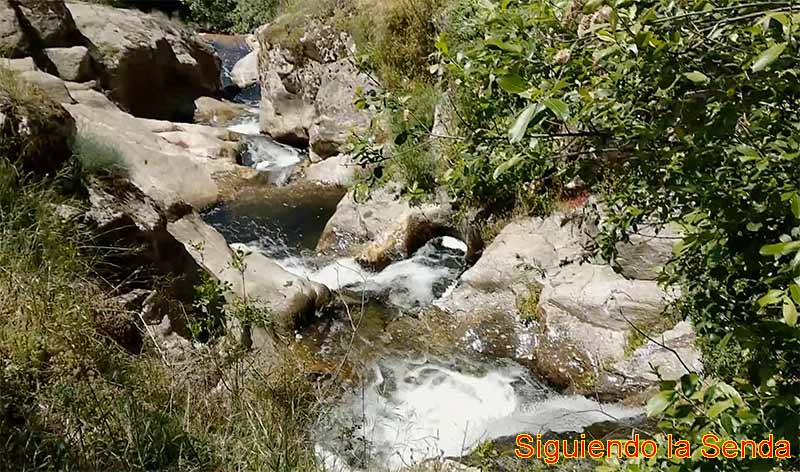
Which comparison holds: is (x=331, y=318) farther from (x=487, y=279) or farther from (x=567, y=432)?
(x=567, y=432)

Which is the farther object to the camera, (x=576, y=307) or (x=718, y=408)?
(x=576, y=307)

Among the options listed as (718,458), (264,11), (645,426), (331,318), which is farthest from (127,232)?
(264,11)

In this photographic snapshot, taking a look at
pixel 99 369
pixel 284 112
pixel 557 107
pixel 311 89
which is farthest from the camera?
pixel 284 112

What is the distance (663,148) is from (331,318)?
455 centimetres

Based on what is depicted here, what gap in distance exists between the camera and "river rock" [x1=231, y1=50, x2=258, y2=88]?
15.3m

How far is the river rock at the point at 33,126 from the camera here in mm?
3602

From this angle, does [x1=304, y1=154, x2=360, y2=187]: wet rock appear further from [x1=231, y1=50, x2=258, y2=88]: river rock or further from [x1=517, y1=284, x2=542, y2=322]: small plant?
[x1=231, y1=50, x2=258, y2=88]: river rock

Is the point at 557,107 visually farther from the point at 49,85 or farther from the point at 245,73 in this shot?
the point at 245,73

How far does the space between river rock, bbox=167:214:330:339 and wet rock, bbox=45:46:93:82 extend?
17.6 feet

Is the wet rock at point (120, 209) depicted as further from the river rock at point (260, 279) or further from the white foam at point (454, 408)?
the white foam at point (454, 408)

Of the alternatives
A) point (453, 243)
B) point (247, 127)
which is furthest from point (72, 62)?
point (453, 243)

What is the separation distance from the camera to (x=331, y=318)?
5.67m

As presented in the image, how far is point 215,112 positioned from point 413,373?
30.5 ft

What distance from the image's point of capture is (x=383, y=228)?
23.1 feet
